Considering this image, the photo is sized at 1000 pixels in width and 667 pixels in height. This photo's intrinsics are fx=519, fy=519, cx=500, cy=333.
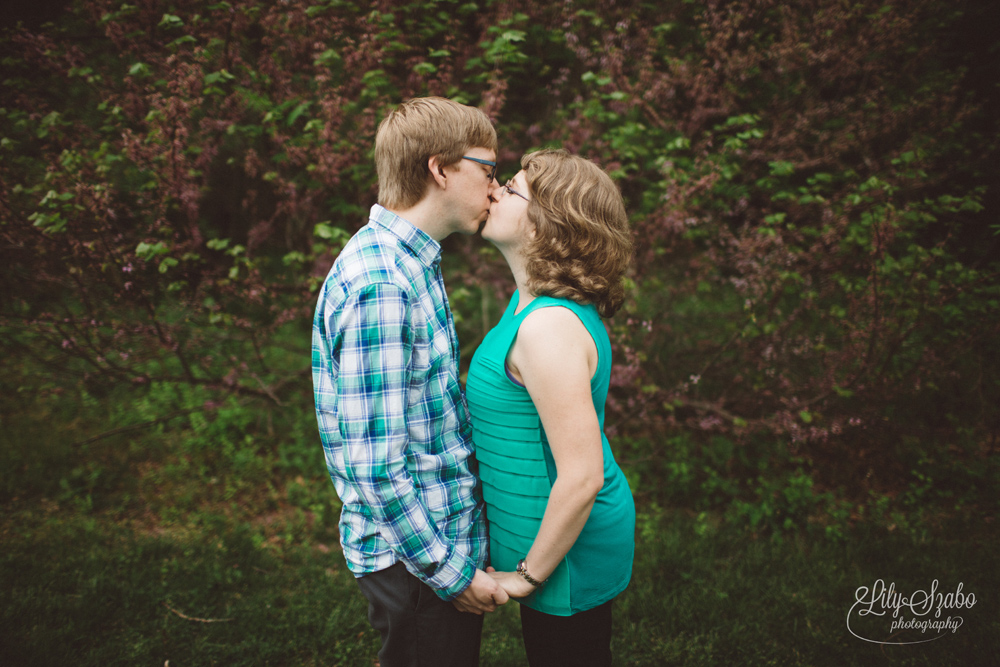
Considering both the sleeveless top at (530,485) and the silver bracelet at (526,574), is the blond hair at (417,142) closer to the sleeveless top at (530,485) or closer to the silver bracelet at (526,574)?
the sleeveless top at (530,485)

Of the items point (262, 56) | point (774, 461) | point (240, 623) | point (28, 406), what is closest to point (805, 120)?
point (774, 461)

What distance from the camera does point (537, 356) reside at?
138 centimetres

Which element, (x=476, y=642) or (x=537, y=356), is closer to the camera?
(x=537, y=356)

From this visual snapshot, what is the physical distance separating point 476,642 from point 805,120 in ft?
12.7

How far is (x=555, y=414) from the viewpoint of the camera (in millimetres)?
1364

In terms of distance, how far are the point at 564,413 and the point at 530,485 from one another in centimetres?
31

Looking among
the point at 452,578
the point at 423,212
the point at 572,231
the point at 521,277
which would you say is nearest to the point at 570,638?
the point at 452,578

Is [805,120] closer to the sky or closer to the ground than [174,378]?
closer to the sky

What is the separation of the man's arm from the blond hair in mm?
398

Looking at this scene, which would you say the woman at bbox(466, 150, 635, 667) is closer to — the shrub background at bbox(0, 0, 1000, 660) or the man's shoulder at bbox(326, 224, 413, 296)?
the man's shoulder at bbox(326, 224, 413, 296)

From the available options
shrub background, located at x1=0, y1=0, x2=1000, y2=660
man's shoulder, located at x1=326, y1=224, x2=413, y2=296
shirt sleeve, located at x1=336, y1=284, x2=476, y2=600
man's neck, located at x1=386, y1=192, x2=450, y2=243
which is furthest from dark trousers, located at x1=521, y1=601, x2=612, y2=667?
shrub background, located at x1=0, y1=0, x2=1000, y2=660

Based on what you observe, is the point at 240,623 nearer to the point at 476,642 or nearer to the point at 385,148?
the point at 476,642

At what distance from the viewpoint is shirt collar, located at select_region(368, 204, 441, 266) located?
59.1 inches

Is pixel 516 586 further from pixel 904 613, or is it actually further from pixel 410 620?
pixel 904 613
